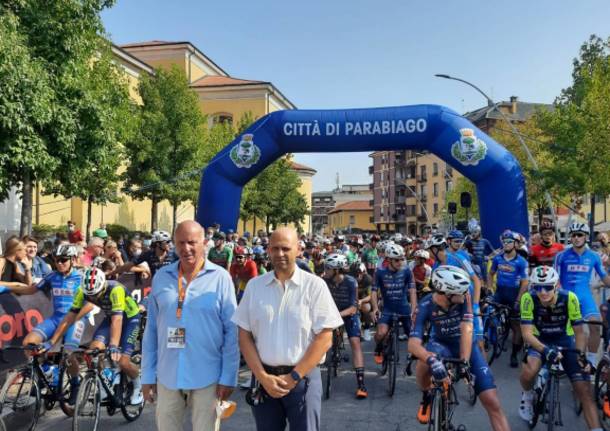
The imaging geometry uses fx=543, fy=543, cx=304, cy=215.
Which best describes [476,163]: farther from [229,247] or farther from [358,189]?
[358,189]

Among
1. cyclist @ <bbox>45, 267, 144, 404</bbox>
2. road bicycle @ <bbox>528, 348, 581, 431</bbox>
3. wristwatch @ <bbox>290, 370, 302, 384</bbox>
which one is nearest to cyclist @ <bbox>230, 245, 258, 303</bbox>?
cyclist @ <bbox>45, 267, 144, 404</bbox>

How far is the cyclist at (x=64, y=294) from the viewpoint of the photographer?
5957 millimetres

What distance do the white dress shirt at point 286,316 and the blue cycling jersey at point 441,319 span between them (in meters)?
1.97

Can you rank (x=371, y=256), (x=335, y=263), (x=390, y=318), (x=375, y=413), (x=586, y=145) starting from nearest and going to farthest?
(x=375, y=413) < (x=335, y=263) < (x=390, y=318) < (x=371, y=256) < (x=586, y=145)

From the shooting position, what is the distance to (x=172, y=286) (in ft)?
12.3

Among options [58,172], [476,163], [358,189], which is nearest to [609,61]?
[476,163]

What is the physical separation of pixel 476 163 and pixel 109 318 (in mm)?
10533

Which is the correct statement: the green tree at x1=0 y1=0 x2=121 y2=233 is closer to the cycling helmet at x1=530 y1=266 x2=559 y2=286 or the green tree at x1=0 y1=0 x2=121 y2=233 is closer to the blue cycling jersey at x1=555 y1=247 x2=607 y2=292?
the cycling helmet at x1=530 y1=266 x2=559 y2=286

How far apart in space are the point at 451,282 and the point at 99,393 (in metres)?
3.67

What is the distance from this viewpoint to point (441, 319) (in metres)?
5.27

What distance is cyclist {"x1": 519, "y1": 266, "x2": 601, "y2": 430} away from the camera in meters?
5.48

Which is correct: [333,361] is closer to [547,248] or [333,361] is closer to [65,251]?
[65,251]

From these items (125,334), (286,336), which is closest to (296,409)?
(286,336)

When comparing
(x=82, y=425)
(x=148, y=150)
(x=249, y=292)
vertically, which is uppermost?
(x=148, y=150)
